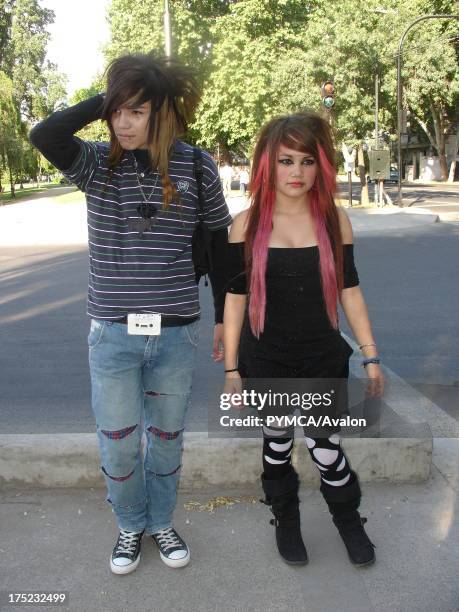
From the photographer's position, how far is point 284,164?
7.34ft

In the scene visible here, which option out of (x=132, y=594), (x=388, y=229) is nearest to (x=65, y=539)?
(x=132, y=594)

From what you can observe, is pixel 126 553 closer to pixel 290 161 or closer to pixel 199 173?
pixel 199 173

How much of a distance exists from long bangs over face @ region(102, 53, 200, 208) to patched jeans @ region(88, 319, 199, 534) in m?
0.52

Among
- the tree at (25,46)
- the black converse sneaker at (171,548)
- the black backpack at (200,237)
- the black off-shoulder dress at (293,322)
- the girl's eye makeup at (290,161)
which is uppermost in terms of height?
the tree at (25,46)

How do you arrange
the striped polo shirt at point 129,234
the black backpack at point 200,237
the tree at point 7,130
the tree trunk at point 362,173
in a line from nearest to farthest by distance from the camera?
1. the striped polo shirt at point 129,234
2. the black backpack at point 200,237
3. the tree trunk at point 362,173
4. the tree at point 7,130

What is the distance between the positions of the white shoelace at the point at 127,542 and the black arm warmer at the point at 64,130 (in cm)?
144

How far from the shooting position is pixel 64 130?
2080mm

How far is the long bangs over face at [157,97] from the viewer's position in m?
2.07

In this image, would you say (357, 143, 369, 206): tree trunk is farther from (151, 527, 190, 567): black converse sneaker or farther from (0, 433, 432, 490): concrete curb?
(151, 527, 190, 567): black converse sneaker

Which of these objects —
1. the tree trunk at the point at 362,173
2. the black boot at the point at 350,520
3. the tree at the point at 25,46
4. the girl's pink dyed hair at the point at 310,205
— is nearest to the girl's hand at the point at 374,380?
the girl's pink dyed hair at the point at 310,205

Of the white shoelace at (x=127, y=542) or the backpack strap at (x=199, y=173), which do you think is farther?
the white shoelace at (x=127, y=542)

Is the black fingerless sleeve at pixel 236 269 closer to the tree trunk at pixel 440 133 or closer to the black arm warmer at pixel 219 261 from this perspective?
the black arm warmer at pixel 219 261

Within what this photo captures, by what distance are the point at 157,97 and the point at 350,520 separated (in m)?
1.75

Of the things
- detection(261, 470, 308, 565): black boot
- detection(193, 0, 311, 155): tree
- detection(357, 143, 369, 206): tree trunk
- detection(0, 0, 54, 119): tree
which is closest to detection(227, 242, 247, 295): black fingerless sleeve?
detection(261, 470, 308, 565): black boot
